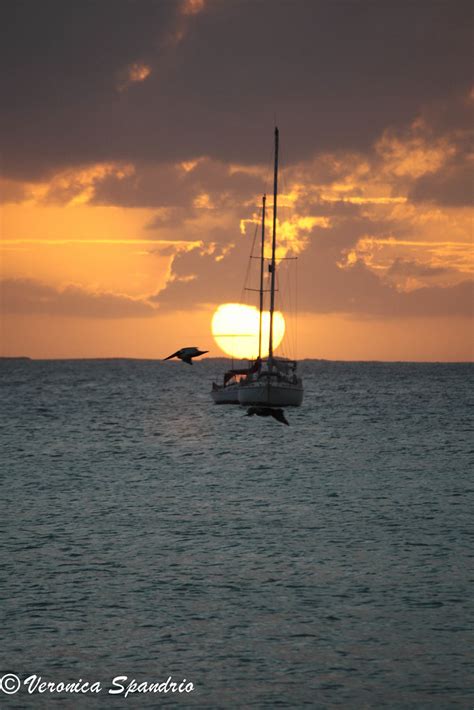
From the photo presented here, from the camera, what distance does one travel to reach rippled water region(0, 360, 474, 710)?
17.5 m

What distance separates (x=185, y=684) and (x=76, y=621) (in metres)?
4.32

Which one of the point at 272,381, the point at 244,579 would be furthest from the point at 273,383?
the point at 244,579

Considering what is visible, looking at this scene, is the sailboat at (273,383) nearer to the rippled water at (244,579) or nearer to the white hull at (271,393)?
the white hull at (271,393)

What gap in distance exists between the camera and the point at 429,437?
240 ft

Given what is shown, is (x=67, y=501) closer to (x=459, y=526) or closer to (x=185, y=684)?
(x=459, y=526)

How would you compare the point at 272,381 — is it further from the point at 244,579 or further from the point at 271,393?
the point at 244,579

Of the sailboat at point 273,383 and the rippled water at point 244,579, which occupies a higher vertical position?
the sailboat at point 273,383

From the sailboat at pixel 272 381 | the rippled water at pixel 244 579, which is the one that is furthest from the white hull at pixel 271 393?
the rippled water at pixel 244 579

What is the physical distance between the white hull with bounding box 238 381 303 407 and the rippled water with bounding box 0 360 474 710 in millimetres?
29291

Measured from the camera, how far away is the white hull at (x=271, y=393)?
85.5 meters

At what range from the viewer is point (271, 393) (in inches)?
3383

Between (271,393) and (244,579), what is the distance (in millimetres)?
61613

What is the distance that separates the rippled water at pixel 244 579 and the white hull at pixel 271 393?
2929 centimetres

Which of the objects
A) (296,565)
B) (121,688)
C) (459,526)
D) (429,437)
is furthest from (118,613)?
(429,437)
